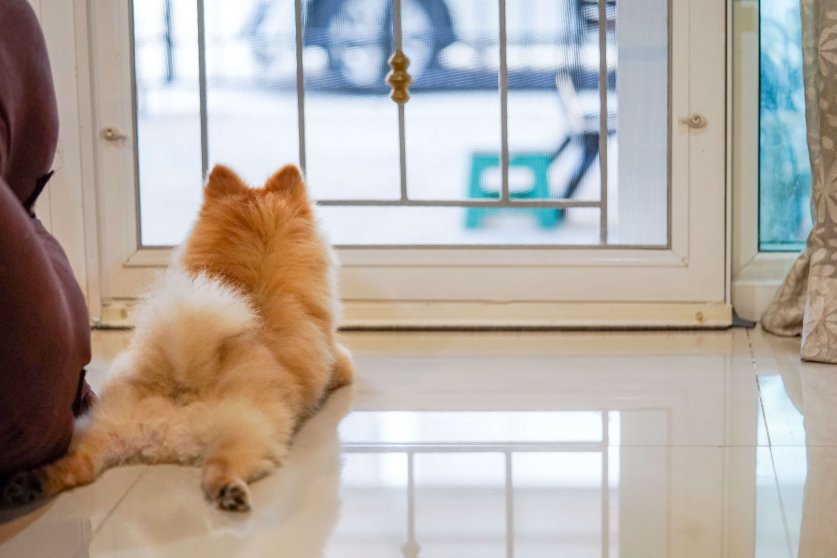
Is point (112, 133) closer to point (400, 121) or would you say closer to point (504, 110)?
point (400, 121)

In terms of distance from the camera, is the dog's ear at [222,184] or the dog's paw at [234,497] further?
the dog's ear at [222,184]

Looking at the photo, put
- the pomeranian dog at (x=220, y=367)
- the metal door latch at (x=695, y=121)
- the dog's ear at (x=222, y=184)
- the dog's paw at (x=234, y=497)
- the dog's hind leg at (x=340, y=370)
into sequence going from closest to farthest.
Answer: the dog's paw at (x=234, y=497), the pomeranian dog at (x=220, y=367), the dog's ear at (x=222, y=184), the dog's hind leg at (x=340, y=370), the metal door latch at (x=695, y=121)

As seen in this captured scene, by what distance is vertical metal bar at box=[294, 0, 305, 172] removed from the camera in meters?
2.71

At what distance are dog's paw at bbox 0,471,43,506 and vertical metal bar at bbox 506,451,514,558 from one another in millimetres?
640

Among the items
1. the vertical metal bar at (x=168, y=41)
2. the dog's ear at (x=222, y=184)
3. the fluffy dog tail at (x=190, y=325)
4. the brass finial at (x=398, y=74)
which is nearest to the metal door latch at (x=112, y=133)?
the vertical metal bar at (x=168, y=41)

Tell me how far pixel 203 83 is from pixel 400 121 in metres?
0.49

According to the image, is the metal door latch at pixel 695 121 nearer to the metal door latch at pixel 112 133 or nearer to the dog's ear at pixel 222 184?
the dog's ear at pixel 222 184

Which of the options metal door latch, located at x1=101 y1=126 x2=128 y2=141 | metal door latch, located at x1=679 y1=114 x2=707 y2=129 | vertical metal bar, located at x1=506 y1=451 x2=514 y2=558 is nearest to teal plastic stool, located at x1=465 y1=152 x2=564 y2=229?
metal door latch, located at x1=679 y1=114 x2=707 y2=129

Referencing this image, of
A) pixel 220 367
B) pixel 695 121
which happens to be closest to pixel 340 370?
pixel 220 367

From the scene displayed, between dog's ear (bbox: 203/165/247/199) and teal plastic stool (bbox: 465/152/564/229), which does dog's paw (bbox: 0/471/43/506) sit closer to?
dog's ear (bbox: 203/165/247/199)

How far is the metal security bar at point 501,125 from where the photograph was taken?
8.86 ft

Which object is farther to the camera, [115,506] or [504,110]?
[504,110]

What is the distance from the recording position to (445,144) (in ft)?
9.02

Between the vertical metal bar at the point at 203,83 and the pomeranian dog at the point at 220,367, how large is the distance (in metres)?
0.78
